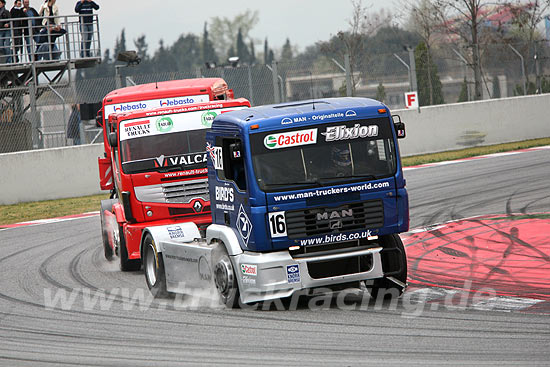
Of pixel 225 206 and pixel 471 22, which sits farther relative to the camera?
pixel 471 22

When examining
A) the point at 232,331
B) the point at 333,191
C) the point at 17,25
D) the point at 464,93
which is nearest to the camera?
the point at 232,331

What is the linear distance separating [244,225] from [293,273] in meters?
0.73

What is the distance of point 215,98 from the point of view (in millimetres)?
15273

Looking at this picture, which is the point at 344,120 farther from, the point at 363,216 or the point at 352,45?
the point at 352,45

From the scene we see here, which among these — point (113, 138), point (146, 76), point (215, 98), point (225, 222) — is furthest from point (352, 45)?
point (225, 222)

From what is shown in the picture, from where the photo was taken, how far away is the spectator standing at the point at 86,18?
24.8m

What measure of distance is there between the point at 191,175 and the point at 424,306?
14.6 feet

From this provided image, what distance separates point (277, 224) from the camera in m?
8.54

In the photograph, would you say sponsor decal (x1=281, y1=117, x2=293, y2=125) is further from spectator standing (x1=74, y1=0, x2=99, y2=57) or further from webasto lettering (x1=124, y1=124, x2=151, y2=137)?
spectator standing (x1=74, y1=0, x2=99, y2=57)

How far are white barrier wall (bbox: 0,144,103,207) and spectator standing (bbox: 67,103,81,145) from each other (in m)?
0.45

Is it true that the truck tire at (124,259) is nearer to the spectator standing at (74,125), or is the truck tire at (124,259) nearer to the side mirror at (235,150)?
the side mirror at (235,150)

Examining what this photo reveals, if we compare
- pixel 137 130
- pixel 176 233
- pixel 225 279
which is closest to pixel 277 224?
pixel 225 279

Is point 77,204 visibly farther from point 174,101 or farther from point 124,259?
point 124,259

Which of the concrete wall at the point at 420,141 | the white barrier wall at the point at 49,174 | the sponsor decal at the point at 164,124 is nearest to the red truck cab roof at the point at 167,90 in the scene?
the sponsor decal at the point at 164,124
